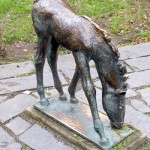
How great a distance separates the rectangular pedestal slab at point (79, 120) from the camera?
12.8 feet

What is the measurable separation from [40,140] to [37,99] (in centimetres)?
89

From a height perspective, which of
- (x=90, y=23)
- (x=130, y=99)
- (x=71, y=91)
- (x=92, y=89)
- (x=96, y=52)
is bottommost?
(x=130, y=99)

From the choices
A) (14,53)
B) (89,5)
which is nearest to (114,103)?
(14,53)

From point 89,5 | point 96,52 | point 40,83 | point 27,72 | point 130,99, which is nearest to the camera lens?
point 96,52

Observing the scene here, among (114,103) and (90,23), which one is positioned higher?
(90,23)

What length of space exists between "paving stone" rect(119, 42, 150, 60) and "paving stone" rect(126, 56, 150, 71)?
0.11 meters

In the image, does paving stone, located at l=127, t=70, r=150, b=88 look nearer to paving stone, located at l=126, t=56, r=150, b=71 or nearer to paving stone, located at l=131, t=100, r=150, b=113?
paving stone, located at l=126, t=56, r=150, b=71

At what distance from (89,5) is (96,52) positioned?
4847 mm

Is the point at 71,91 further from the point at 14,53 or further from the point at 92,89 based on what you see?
the point at 14,53

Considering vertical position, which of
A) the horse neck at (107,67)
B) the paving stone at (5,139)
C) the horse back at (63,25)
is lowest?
the paving stone at (5,139)

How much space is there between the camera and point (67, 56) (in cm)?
605

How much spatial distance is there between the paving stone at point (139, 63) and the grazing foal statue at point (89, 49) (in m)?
1.93

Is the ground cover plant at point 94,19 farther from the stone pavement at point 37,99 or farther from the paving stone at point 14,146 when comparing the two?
the paving stone at point 14,146

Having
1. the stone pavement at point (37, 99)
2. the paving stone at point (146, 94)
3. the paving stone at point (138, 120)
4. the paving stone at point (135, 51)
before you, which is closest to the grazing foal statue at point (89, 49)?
the paving stone at point (138, 120)
